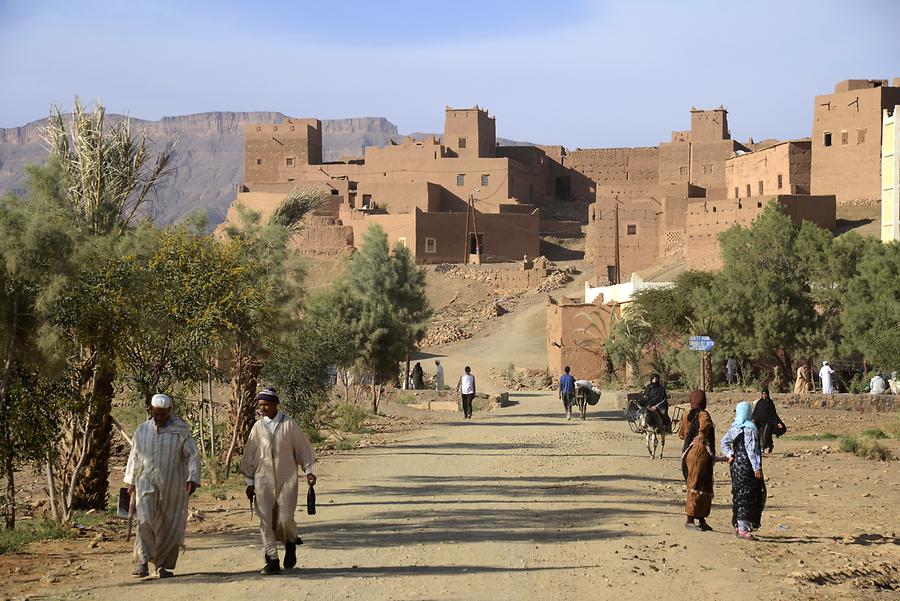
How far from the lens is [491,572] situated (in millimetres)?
9078

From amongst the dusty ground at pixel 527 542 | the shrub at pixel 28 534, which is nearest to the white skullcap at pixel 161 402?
the dusty ground at pixel 527 542

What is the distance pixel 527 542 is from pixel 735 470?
218cm

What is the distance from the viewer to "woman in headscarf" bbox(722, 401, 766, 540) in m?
11.2

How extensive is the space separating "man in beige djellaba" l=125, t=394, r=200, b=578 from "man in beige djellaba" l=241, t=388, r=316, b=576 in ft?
1.49

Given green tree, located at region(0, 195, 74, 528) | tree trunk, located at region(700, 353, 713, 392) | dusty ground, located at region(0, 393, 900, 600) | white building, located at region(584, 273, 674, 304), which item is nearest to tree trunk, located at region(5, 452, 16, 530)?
green tree, located at region(0, 195, 74, 528)

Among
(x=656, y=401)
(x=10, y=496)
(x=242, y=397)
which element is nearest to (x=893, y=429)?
(x=656, y=401)

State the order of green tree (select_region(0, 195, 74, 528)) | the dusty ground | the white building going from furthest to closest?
1. the white building
2. green tree (select_region(0, 195, 74, 528))
3. the dusty ground

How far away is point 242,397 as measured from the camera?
58.9ft

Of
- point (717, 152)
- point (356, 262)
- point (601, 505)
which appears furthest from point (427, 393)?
point (717, 152)

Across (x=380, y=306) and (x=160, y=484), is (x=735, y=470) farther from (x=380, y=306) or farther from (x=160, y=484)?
(x=380, y=306)

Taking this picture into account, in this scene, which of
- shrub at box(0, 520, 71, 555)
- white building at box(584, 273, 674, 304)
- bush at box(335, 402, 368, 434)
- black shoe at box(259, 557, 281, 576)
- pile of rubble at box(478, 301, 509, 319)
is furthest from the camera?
pile of rubble at box(478, 301, 509, 319)

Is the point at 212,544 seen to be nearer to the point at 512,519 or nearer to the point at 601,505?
the point at 512,519

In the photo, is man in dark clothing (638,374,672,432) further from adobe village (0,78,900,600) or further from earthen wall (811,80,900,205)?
earthen wall (811,80,900,205)

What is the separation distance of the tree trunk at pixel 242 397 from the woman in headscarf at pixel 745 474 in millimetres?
8445
